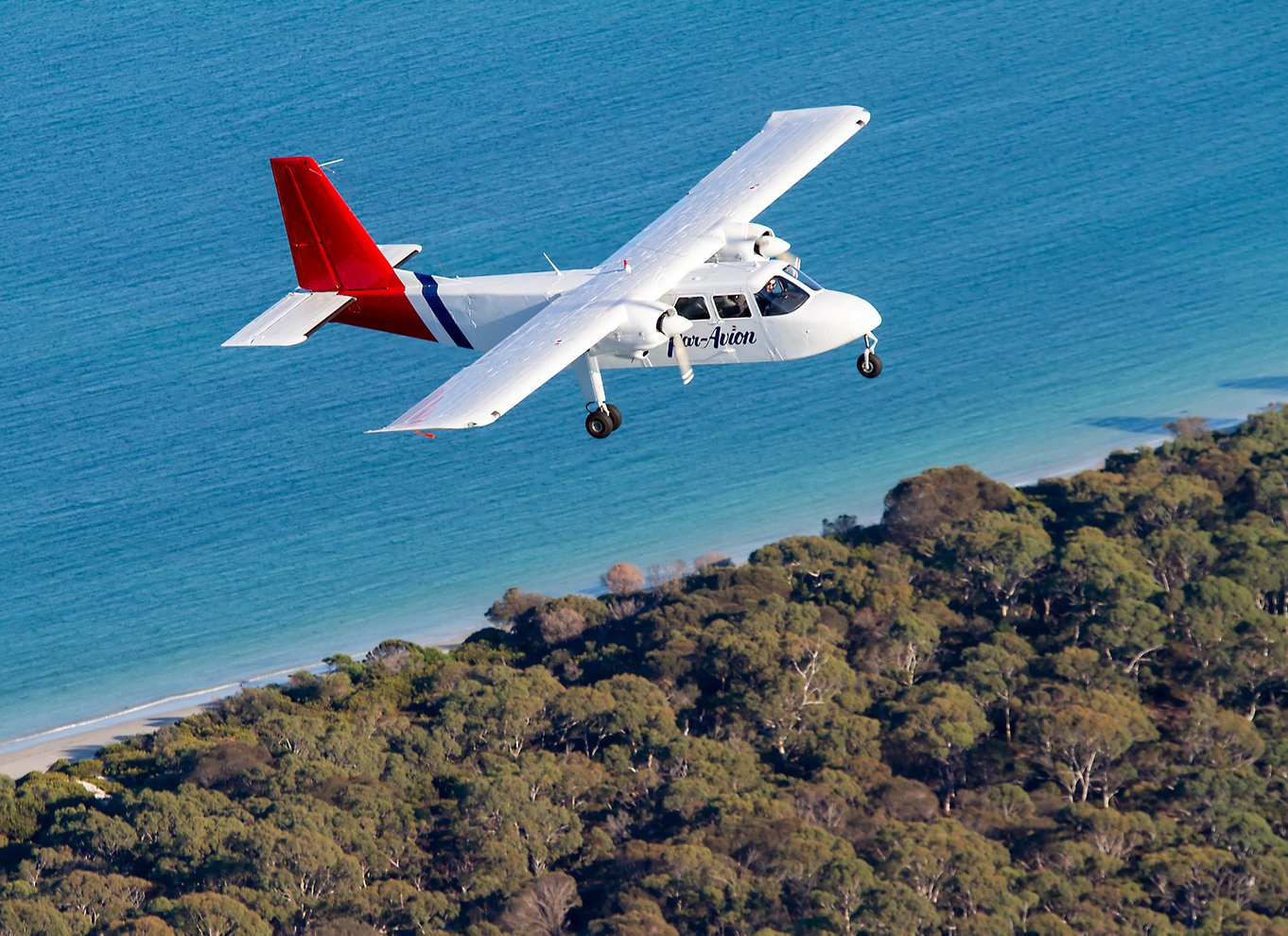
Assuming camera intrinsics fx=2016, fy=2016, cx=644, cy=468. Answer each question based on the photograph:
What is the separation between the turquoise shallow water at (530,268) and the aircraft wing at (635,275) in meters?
49.8

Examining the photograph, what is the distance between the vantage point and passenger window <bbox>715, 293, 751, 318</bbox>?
5997 cm

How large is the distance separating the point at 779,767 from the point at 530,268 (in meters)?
66.6

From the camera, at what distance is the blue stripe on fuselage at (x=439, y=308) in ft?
212

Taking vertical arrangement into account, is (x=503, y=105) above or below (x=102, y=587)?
above

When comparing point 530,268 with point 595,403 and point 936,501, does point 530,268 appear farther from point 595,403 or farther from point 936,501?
point 595,403

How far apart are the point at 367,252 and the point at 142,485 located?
2917 inches

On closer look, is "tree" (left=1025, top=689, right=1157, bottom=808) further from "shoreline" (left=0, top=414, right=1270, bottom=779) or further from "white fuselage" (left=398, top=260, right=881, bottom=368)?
"shoreline" (left=0, top=414, right=1270, bottom=779)

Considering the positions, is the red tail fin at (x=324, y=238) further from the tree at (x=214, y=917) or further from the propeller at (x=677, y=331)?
the tree at (x=214, y=917)

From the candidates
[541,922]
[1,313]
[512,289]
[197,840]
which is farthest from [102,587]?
[512,289]

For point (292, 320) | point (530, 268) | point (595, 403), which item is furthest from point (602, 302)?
point (530, 268)

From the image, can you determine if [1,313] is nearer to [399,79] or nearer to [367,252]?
[399,79]

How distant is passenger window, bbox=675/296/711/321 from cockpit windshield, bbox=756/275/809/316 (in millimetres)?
1652

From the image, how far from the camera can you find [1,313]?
509ft

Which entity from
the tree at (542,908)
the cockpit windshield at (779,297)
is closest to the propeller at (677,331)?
the cockpit windshield at (779,297)
